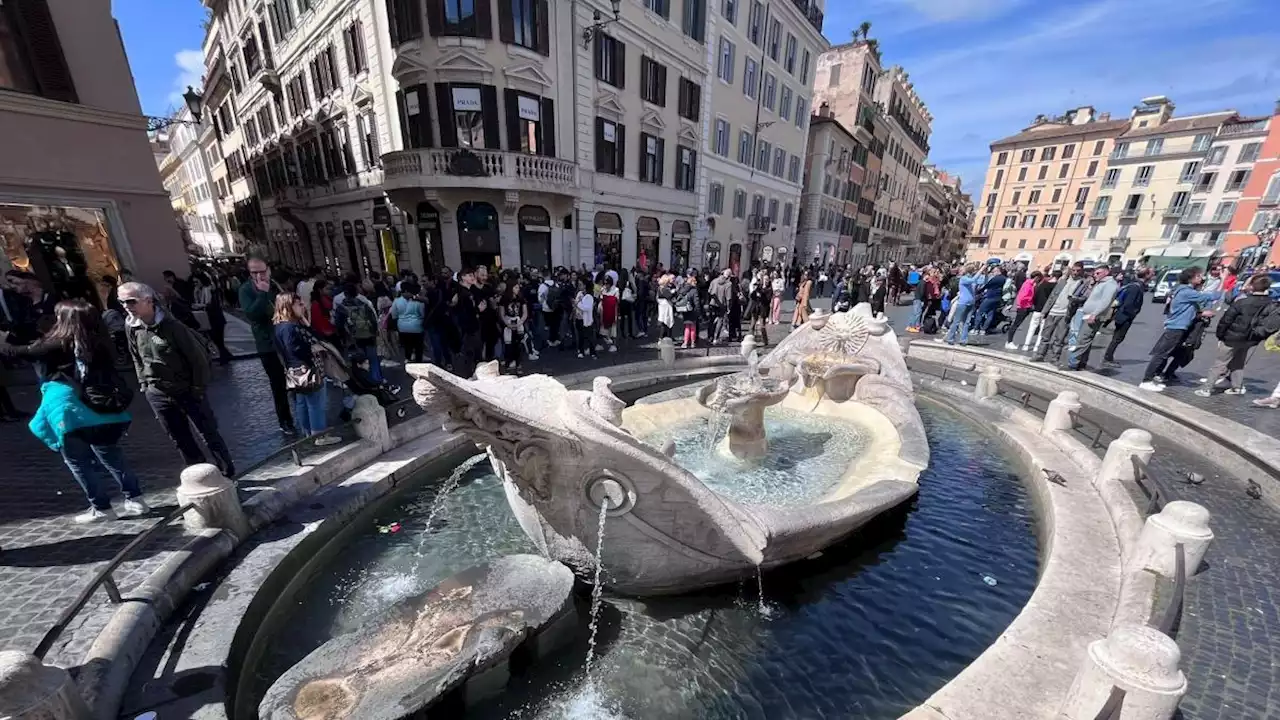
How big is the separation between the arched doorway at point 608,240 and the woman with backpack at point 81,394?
1513 cm

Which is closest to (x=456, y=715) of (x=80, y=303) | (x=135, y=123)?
(x=80, y=303)

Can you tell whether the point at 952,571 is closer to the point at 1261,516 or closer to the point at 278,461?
the point at 1261,516

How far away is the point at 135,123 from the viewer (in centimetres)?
1001

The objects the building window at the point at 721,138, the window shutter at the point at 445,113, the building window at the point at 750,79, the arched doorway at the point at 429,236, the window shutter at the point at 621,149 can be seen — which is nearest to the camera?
the window shutter at the point at 445,113

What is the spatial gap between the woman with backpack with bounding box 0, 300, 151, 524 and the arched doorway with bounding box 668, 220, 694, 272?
19.7m

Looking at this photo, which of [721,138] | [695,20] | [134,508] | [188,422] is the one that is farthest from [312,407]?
[721,138]

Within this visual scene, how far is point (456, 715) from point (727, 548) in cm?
202

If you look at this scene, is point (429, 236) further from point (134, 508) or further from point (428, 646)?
point (428, 646)

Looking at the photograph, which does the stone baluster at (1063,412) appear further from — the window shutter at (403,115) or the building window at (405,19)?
the building window at (405,19)

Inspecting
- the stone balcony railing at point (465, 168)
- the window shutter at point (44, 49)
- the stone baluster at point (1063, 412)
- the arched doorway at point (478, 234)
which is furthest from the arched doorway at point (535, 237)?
the stone baluster at point (1063, 412)

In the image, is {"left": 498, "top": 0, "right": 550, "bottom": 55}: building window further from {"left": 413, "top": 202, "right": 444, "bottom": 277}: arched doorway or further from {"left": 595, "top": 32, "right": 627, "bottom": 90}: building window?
{"left": 413, "top": 202, "right": 444, "bottom": 277}: arched doorway

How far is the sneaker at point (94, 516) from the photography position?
166 inches

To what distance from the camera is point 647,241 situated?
2153 cm

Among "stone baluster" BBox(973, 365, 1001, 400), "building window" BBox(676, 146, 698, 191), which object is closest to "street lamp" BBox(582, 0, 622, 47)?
"building window" BBox(676, 146, 698, 191)
